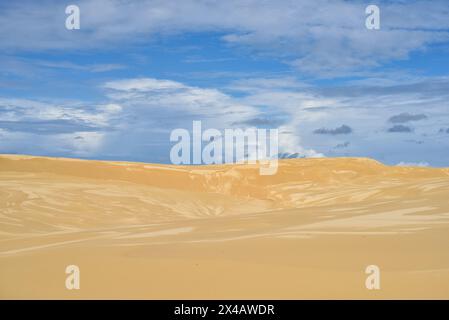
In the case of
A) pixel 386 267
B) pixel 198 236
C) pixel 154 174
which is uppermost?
pixel 154 174

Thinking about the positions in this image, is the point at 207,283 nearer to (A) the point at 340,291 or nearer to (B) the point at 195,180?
(A) the point at 340,291

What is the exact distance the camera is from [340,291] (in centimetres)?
792

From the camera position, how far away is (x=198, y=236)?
12375mm

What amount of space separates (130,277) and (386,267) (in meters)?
3.71

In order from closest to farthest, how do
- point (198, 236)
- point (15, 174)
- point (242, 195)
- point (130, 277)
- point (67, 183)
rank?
point (130, 277)
point (198, 236)
point (67, 183)
point (15, 174)
point (242, 195)

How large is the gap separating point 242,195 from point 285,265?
1062 inches

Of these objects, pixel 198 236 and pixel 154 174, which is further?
pixel 154 174

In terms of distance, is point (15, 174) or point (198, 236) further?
point (15, 174)

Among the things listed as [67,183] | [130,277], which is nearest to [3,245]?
[130,277]

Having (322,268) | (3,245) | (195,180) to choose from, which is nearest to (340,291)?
(322,268)

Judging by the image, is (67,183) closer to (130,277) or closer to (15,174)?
(15,174)
